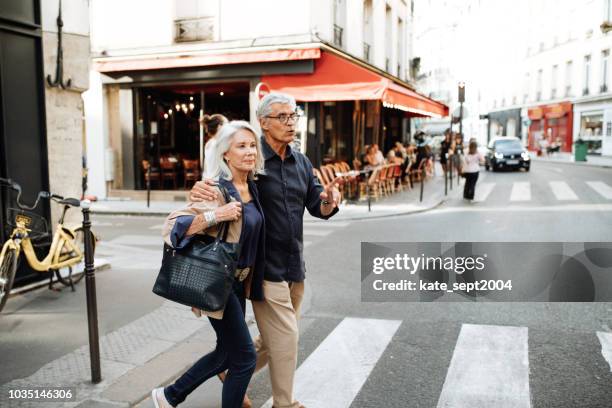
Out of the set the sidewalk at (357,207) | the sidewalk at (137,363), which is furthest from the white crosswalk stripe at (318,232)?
the sidewalk at (137,363)

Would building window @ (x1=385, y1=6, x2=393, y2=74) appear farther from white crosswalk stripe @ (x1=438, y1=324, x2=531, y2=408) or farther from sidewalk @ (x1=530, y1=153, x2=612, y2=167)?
white crosswalk stripe @ (x1=438, y1=324, x2=531, y2=408)

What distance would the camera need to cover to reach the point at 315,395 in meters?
3.80

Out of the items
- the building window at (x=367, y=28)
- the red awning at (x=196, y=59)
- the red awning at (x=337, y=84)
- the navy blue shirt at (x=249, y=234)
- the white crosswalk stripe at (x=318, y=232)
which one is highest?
the building window at (x=367, y=28)

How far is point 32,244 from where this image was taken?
6.08 meters

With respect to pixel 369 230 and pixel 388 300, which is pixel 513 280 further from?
pixel 369 230

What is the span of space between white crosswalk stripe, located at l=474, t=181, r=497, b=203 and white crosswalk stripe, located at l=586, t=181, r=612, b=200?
3007 mm

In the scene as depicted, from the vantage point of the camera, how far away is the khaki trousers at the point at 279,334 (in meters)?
3.22

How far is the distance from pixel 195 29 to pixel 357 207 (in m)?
6.63

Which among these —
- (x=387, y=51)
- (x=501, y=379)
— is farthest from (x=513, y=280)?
(x=387, y=51)

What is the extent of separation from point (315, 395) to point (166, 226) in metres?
1.60

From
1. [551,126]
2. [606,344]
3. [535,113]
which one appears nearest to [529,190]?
[606,344]

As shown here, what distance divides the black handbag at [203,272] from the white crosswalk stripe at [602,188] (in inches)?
583

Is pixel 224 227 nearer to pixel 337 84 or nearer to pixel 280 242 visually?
pixel 280 242

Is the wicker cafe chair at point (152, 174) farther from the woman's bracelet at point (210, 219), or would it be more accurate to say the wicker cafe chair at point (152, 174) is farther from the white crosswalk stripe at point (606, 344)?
the woman's bracelet at point (210, 219)
